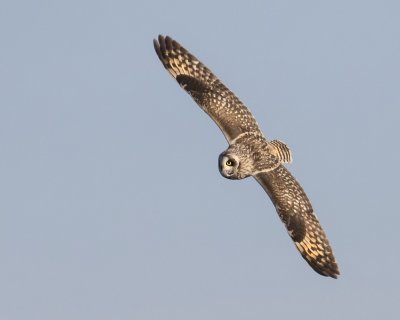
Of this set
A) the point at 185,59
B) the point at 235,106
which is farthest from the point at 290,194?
the point at 185,59

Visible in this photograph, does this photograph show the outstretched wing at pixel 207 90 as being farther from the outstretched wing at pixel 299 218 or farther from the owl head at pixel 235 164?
the outstretched wing at pixel 299 218

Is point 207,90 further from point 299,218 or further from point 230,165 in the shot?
point 299,218

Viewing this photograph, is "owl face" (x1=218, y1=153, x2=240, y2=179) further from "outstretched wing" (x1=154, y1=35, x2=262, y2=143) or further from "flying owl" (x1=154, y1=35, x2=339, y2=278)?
"outstretched wing" (x1=154, y1=35, x2=262, y2=143)

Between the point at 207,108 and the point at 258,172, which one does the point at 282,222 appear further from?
the point at 207,108

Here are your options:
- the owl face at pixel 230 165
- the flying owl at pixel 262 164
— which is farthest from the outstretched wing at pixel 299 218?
the owl face at pixel 230 165

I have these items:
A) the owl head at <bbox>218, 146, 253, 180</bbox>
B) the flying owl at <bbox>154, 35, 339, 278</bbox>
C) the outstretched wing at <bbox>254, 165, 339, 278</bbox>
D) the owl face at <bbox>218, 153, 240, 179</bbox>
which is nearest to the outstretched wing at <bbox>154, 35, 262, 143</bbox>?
the flying owl at <bbox>154, 35, 339, 278</bbox>

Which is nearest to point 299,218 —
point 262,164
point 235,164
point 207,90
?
point 262,164

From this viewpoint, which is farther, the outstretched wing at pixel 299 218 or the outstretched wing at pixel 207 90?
the outstretched wing at pixel 207 90
